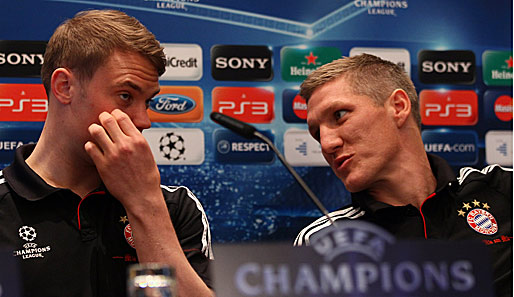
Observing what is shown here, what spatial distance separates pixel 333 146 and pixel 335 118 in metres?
0.11

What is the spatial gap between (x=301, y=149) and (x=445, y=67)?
77 centimetres

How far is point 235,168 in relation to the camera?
2.48 meters

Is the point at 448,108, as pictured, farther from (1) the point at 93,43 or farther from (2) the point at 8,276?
(2) the point at 8,276

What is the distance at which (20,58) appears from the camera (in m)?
2.35

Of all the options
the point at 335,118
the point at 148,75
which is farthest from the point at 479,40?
the point at 148,75

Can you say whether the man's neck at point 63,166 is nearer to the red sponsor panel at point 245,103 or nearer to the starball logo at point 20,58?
the starball logo at point 20,58

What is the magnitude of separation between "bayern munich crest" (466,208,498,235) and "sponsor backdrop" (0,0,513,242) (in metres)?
0.66

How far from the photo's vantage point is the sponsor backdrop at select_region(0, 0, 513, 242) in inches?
94.3

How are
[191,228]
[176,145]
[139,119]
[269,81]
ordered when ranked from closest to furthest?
1. [139,119]
2. [191,228]
3. [176,145]
4. [269,81]

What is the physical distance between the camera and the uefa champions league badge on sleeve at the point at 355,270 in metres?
0.90

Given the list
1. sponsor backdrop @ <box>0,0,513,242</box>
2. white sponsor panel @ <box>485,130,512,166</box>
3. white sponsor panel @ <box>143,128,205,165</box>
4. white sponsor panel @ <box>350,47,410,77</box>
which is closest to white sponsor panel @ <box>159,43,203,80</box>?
sponsor backdrop @ <box>0,0,513,242</box>

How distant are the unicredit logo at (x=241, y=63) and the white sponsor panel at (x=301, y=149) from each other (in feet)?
0.89

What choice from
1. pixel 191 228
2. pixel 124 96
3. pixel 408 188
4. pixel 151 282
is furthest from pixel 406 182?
pixel 151 282

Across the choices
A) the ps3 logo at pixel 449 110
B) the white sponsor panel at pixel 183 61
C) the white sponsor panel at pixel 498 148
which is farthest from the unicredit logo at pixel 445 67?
the white sponsor panel at pixel 183 61
